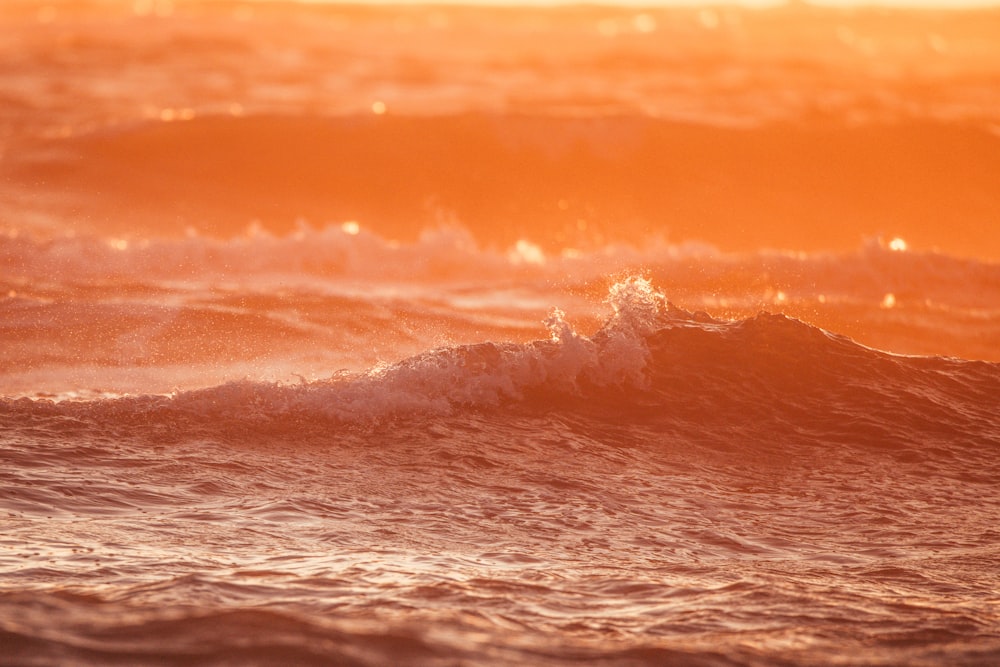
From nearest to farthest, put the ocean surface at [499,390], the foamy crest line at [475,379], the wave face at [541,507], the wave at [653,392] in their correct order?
the wave face at [541,507] → the ocean surface at [499,390] → the wave at [653,392] → the foamy crest line at [475,379]

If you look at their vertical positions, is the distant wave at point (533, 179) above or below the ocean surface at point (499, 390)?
above

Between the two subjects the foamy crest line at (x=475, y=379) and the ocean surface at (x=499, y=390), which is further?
the foamy crest line at (x=475, y=379)

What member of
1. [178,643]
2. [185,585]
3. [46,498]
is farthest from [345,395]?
[178,643]

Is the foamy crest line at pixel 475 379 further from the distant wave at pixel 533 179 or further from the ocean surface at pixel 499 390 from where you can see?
the distant wave at pixel 533 179

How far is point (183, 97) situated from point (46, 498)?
1008 inches

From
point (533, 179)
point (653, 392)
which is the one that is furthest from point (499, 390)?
point (533, 179)

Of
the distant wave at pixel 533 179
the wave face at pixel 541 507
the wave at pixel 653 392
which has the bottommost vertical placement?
the wave face at pixel 541 507

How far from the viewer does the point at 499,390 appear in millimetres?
8633

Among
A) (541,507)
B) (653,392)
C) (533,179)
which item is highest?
(533,179)

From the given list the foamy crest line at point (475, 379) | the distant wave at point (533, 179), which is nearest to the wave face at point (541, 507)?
the foamy crest line at point (475, 379)

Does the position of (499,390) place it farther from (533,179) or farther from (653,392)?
(533,179)

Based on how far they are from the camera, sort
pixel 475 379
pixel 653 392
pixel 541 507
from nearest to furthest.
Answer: pixel 541 507 < pixel 475 379 < pixel 653 392

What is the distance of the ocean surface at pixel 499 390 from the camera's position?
4.82 metres

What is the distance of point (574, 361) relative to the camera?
9.02 meters
